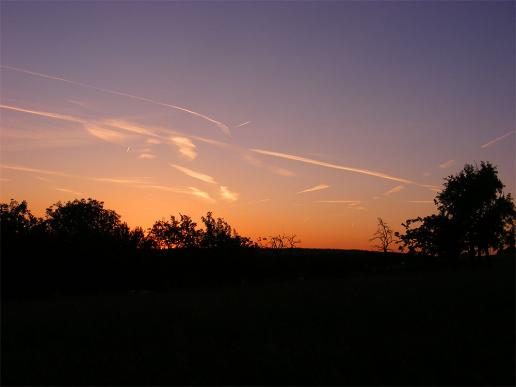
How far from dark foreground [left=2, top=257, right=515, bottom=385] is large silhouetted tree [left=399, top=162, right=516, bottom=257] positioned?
148 ft

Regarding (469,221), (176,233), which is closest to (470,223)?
(469,221)

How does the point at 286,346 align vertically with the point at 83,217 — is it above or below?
below

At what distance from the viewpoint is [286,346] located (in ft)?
40.2

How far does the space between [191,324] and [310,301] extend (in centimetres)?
748

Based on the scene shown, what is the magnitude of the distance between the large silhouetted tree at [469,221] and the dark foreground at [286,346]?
148 feet

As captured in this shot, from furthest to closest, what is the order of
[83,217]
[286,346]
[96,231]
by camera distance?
1. [83,217]
2. [96,231]
3. [286,346]

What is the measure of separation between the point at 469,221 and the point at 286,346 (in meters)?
59.2

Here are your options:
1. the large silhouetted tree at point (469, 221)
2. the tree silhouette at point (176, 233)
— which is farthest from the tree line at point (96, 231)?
the large silhouetted tree at point (469, 221)

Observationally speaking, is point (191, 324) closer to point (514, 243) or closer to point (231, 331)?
point (231, 331)

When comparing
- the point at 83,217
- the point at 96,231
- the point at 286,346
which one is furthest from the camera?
the point at 83,217

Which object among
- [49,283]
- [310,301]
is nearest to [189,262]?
[49,283]

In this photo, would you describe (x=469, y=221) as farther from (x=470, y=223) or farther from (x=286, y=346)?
(x=286, y=346)

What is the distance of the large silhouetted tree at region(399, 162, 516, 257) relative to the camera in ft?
205

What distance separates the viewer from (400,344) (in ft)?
38.1
